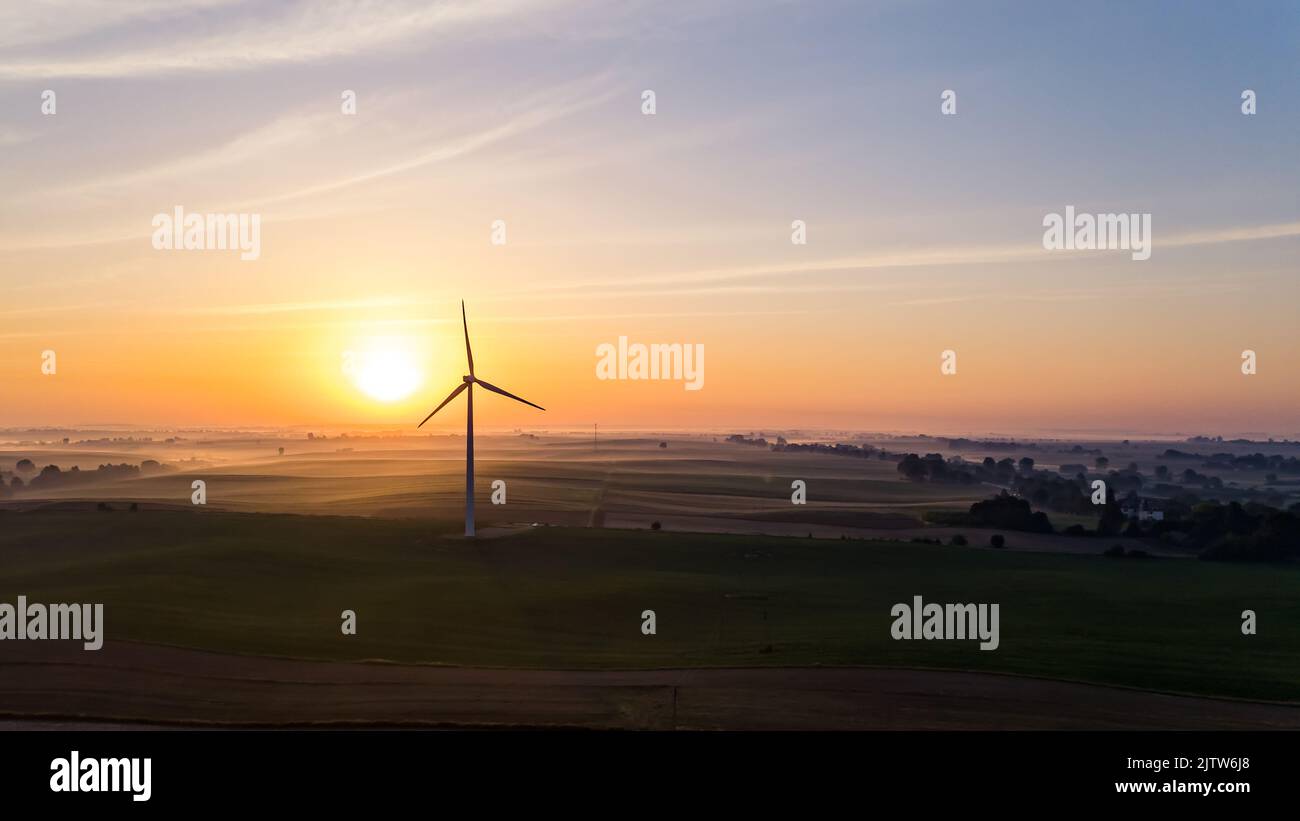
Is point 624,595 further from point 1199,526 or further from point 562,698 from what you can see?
point 1199,526

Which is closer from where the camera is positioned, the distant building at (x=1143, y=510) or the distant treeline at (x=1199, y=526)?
the distant treeline at (x=1199, y=526)

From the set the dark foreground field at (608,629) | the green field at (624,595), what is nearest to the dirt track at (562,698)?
the dark foreground field at (608,629)

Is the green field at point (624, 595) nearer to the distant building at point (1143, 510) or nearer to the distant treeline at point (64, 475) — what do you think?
the distant building at point (1143, 510)

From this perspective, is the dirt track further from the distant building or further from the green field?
the distant building

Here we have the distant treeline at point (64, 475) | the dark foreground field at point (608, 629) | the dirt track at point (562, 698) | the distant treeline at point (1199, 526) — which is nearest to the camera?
the dirt track at point (562, 698)

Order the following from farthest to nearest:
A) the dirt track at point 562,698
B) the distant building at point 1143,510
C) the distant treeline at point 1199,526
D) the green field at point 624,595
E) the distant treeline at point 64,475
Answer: the distant treeline at point 64,475 < the distant building at point 1143,510 < the distant treeline at point 1199,526 < the green field at point 624,595 < the dirt track at point 562,698

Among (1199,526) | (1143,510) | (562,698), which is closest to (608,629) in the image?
(562,698)
